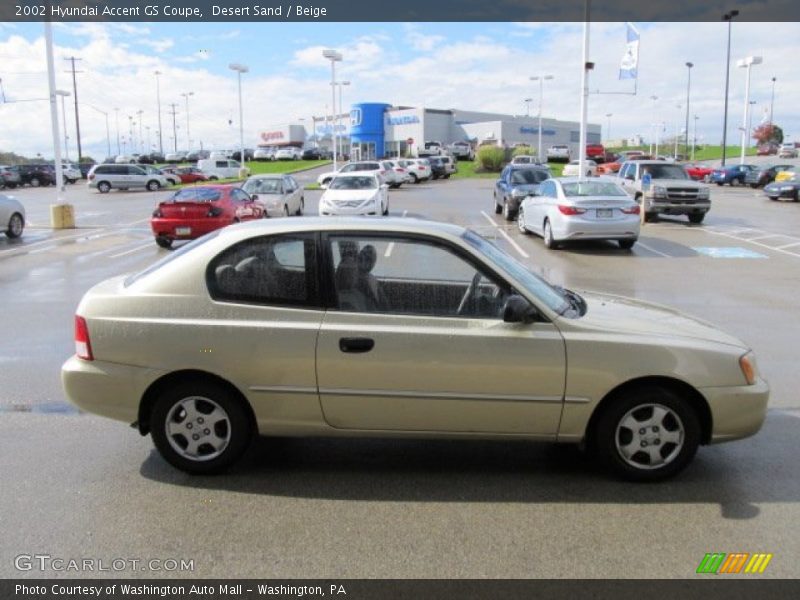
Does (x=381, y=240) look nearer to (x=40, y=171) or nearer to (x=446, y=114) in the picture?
(x=40, y=171)

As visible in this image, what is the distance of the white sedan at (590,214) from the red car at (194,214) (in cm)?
735

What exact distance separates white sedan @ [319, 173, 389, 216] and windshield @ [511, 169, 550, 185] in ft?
15.6

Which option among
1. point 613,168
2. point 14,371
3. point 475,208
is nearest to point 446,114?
point 613,168

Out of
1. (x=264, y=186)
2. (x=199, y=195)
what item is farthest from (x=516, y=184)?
(x=199, y=195)

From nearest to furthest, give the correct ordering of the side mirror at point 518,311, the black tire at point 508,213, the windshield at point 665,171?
1. the side mirror at point 518,311
2. the windshield at point 665,171
3. the black tire at point 508,213

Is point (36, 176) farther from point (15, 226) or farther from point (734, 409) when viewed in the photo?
point (734, 409)

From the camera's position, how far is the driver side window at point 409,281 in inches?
174

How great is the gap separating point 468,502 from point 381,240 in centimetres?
164

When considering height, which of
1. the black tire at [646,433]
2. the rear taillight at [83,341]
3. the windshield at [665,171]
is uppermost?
the windshield at [665,171]

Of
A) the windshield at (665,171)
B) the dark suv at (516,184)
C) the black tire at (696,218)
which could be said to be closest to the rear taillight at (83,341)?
the dark suv at (516,184)

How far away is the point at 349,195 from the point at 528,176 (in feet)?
21.0

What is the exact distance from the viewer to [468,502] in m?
4.19

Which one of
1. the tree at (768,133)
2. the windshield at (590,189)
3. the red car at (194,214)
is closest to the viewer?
the windshield at (590,189)

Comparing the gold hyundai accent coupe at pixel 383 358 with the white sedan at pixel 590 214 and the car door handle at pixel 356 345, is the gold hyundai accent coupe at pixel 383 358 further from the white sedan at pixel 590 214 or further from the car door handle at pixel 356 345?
the white sedan at pixel 590 214
